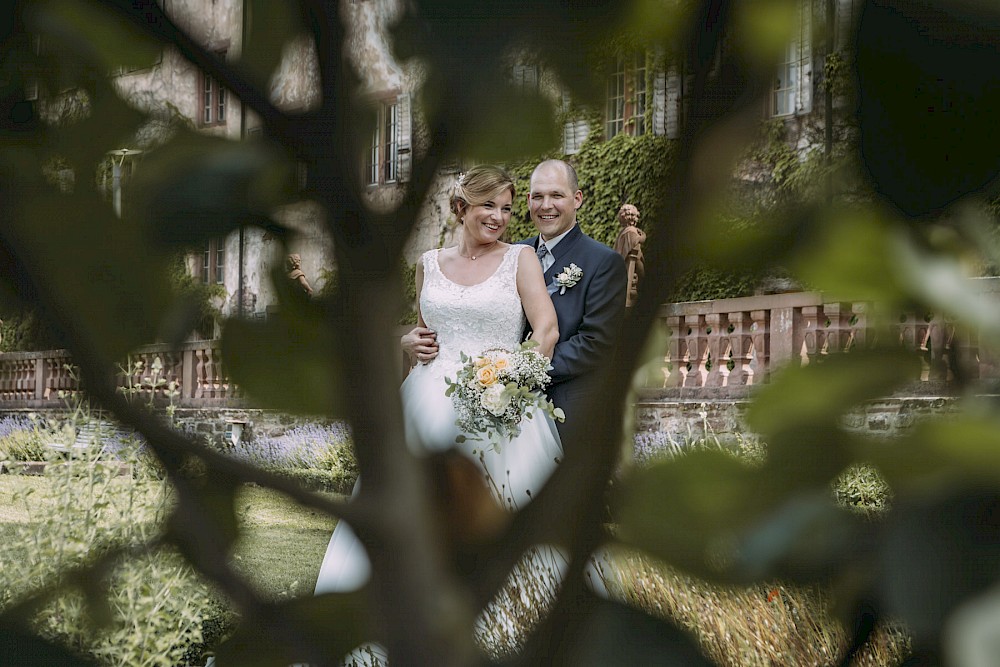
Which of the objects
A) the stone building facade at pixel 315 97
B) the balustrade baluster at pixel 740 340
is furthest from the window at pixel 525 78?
the balustrade baluster at pixel 740 340

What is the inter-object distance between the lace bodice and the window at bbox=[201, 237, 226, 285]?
3094mm

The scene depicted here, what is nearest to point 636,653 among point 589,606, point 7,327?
point 589,606

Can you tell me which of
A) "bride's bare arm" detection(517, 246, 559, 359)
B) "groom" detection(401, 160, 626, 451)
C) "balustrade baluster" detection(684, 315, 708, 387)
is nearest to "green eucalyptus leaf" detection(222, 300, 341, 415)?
"groom" detection(401, 160, 626, 451)

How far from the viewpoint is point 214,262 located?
28 centimetres

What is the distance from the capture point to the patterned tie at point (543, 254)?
11.5 ft

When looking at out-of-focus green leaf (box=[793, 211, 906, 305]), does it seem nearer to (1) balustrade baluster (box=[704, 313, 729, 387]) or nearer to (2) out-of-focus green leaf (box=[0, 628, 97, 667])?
(2) out-of-focus green leaf (box=[0, 628, 97, 667])

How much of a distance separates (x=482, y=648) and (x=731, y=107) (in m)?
0.12

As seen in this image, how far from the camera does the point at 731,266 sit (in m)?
0.21

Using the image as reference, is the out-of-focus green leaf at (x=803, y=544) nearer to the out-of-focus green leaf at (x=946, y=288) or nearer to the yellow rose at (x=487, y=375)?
the out-of-focus green leaf at (x=946, y=288)

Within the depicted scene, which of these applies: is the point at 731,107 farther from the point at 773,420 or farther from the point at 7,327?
the point at 7,327

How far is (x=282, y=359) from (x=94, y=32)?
10 cm

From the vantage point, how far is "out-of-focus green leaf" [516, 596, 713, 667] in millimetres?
172

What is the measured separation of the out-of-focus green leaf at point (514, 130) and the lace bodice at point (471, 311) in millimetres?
3127

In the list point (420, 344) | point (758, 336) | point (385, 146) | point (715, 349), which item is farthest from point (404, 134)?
point (715, 349)
